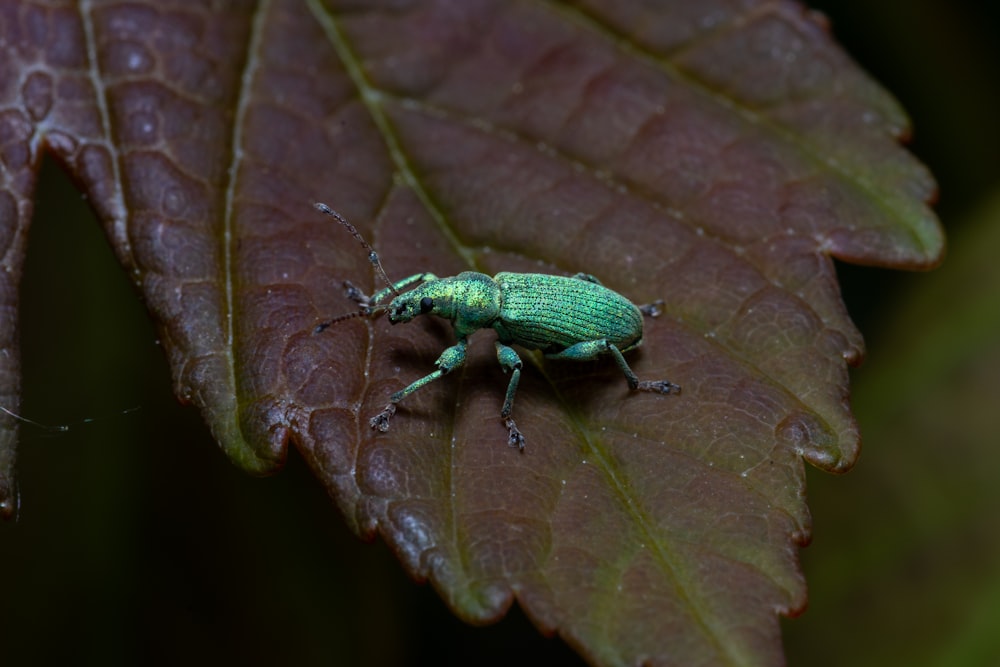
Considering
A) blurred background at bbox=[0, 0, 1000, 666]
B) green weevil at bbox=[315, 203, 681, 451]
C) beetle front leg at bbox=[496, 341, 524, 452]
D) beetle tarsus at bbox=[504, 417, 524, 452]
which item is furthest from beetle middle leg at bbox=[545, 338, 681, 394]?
blurred background at bbox=[0, 0, 1000, 666]

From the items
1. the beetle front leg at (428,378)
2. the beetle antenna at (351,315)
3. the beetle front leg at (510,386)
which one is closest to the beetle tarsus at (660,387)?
the beetle front leg at (510,386)

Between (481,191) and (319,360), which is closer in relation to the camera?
(319,360)

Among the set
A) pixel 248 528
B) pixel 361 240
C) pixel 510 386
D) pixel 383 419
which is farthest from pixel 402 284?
pixel 248 528

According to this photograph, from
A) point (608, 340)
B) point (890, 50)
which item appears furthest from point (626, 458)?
point (890, 50)

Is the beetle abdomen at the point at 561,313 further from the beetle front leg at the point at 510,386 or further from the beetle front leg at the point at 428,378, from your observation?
the beetle front leg at the point at 428,378

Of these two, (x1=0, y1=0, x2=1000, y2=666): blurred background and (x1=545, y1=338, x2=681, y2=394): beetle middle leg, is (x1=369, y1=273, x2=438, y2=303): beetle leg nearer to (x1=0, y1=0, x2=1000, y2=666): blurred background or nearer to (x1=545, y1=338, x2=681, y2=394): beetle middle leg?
(x1=545, y1=338, x2=681, y2=394): beetle middle leg

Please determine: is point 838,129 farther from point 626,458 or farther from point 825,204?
point 626,458
